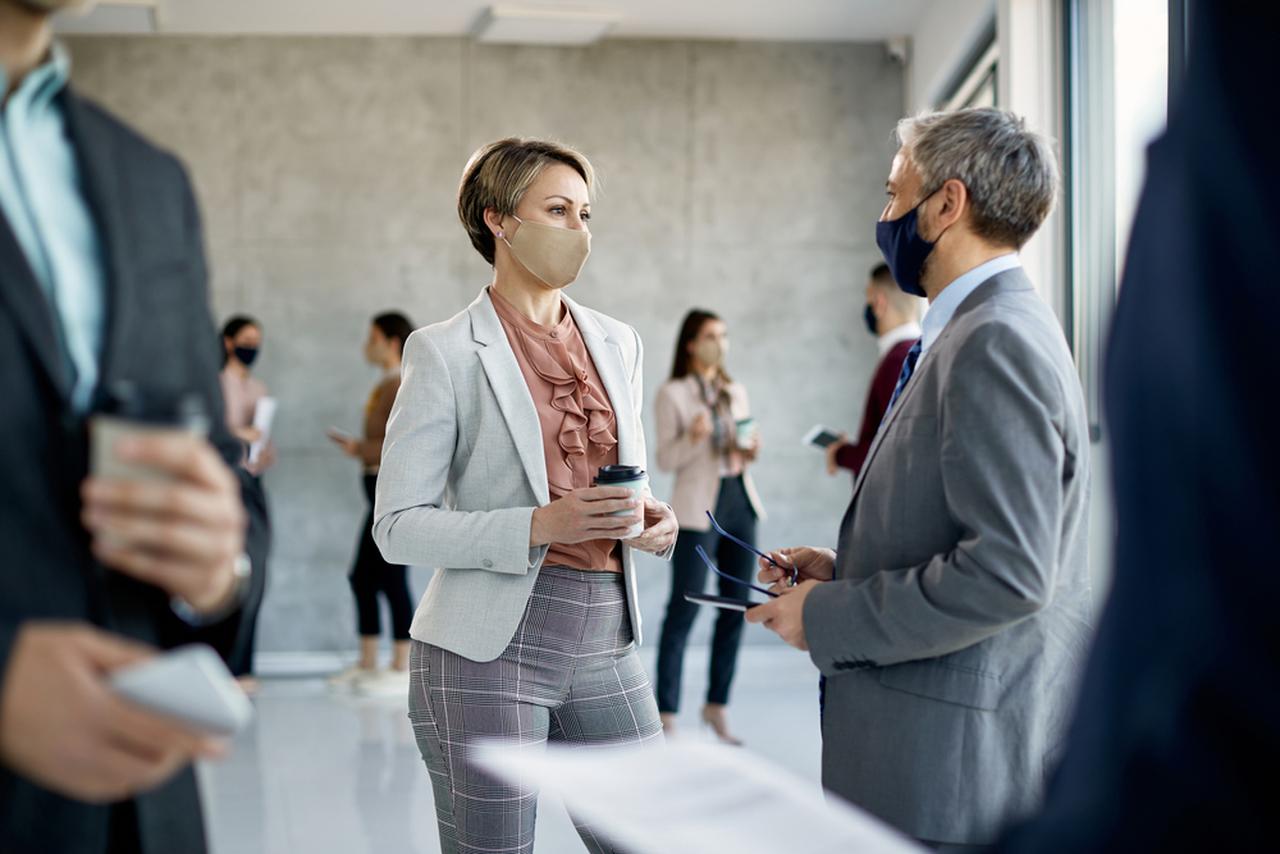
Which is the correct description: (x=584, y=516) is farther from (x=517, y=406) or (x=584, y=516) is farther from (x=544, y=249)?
(x=544, y=249)

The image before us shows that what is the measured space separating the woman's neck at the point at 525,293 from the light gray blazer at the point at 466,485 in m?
0.13

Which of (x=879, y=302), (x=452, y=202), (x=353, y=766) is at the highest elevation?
(x=452, y=202)

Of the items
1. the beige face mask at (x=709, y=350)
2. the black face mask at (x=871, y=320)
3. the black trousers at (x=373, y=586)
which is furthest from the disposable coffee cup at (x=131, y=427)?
the black trousers at (x=373, y=586)

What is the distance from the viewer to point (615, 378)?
7.48ft

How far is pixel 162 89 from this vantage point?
670cm

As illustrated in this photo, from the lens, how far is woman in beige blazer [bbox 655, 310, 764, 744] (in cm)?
514

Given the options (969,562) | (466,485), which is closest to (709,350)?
(466,485)

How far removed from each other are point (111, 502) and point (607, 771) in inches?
14.8

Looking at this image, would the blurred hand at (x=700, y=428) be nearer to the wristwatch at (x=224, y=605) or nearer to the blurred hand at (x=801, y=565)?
the blurred hand at (x=801, y=565)

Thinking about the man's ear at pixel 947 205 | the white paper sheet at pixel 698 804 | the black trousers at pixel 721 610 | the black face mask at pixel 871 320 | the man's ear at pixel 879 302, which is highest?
the man's ear at pixel 879 302

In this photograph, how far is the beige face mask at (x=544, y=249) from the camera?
7.36 feet

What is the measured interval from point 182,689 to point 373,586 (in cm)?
544

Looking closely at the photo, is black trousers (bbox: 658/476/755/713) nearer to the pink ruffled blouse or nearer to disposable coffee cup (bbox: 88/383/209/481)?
the pink ruffled blouse

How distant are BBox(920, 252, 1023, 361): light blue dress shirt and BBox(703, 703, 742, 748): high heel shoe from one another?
11.6 ft
